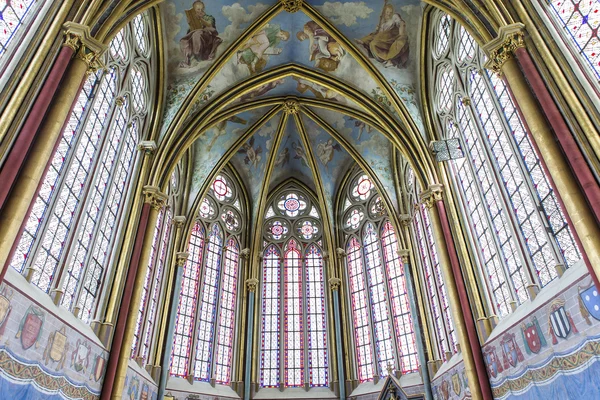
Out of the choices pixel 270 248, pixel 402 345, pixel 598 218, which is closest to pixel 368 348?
pixel 402 345

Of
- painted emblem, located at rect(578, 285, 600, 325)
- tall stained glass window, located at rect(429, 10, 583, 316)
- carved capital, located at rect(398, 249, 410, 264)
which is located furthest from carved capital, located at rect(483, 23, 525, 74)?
carved capital, located at rect(398, 249, 410, 264)

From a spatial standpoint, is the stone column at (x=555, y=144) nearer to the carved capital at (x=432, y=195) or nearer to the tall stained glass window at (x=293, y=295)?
the carved capital at (x=432, y=195)

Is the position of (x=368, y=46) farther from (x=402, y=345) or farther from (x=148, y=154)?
(x=402, y=345)

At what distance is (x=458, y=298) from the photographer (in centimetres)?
1302

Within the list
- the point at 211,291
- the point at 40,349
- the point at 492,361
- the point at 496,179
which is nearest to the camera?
the point at 40,349

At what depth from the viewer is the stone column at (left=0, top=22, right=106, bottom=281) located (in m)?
7.23

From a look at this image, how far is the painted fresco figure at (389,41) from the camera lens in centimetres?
1527

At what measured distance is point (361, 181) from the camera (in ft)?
74.1

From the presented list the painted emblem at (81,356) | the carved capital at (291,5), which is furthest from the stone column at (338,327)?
the carved capital at (291,5)

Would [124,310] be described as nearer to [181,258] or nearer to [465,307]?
[181,258]

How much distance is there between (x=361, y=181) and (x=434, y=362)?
983 centimetres

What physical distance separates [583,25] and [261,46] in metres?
11.0

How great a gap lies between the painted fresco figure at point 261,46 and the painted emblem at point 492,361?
41.4 ft

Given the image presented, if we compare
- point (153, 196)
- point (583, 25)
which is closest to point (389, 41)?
point (583, 25)
